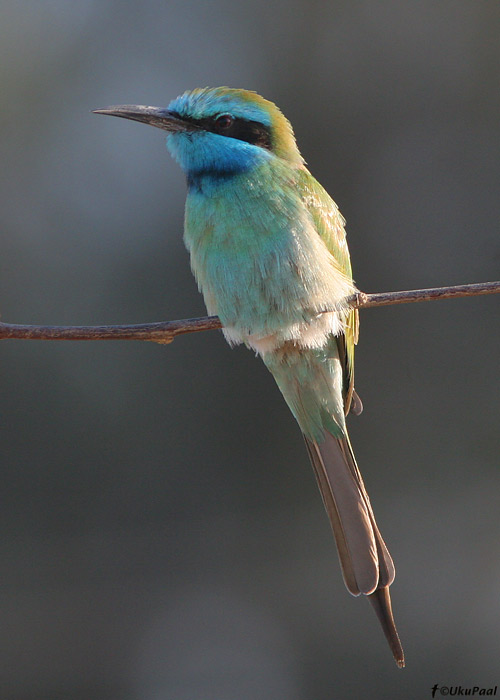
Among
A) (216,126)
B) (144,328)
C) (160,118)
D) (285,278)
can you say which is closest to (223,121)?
(216,126)

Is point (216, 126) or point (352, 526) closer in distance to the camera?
point (352, 526)

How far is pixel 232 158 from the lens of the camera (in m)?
2.44

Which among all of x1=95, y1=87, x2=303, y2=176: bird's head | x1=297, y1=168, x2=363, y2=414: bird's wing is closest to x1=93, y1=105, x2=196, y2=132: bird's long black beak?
x1=95, y1=87, x2=303, y2=176: bird's head

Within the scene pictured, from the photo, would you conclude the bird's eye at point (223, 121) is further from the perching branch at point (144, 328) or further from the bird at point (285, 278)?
the perching branch at point (144, 328)

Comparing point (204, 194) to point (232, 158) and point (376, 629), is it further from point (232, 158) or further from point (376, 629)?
point (376, 629)

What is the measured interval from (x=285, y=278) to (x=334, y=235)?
1.11 feet

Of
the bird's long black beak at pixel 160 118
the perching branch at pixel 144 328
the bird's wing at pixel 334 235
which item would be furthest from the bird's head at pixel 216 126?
the perching branch at pixel 144 328

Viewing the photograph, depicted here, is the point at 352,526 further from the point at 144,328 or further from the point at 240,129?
the point at 240,129

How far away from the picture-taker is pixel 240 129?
2.58 m

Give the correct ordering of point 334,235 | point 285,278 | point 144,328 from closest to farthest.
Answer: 1. point 144,328
2. point 285,278
3. point 334,235

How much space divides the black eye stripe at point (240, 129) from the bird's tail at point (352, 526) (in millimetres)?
924

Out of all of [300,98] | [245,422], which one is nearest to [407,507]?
[245,422]

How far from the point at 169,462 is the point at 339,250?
1612 millimetres

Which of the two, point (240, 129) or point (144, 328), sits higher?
point (240, 129)
